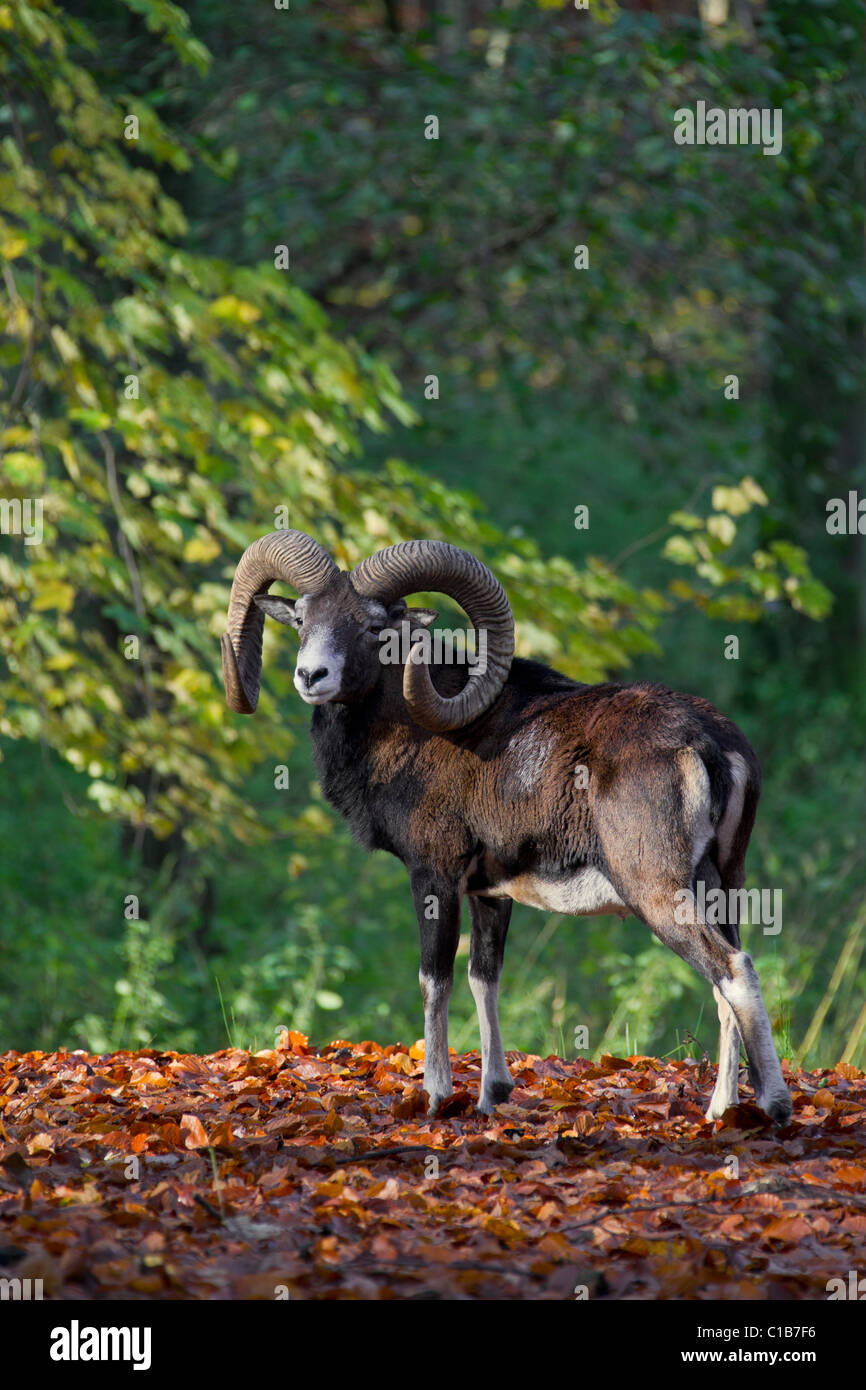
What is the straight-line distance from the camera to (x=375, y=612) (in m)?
6.65

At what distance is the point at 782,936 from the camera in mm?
12539

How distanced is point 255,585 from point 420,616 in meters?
0.85

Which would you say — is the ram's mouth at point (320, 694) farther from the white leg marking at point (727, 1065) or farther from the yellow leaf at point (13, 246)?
the yellow leaf at point (13, 246)

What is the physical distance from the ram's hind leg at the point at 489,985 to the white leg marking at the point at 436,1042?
197 millimetres

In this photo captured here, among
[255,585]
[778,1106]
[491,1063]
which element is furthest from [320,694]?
[778,1106]

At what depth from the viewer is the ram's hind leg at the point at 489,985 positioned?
21.5 ft

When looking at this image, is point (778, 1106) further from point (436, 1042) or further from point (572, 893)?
point (436, 1042)

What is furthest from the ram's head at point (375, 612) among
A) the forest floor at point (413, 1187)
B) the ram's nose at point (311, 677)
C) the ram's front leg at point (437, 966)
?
the forest floor at point (413, 1187)

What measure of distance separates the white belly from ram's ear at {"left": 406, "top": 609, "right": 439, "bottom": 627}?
4.03 ft

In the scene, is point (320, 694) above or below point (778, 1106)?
above

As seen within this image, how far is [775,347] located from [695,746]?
11100mm

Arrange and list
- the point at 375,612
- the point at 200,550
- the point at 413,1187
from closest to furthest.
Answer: the point at 413,1187 < the point at 375,612 < the point at 200,550

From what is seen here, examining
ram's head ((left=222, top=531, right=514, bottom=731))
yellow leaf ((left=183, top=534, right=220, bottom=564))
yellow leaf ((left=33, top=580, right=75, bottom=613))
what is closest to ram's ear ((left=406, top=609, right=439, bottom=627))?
ram's head ((left=222, top=531, right=514, bottom=731))

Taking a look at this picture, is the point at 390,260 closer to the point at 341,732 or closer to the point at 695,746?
the point at 341,732
